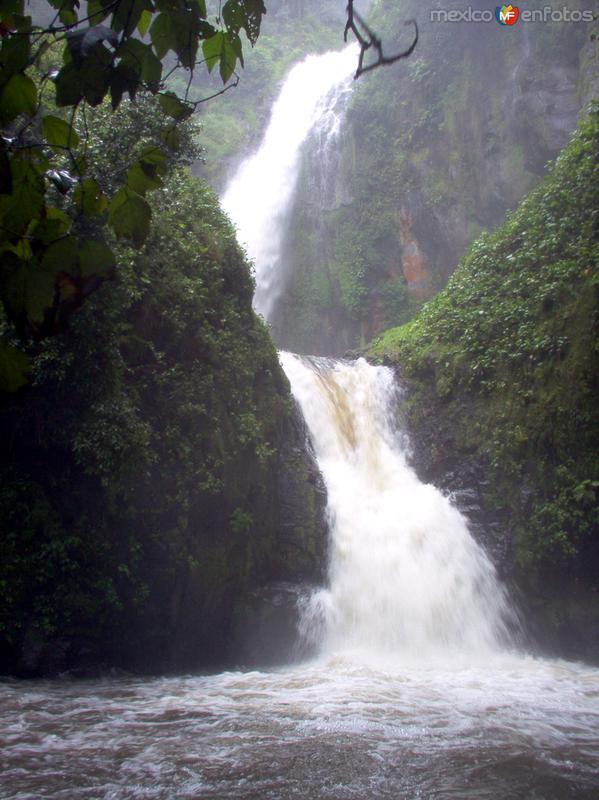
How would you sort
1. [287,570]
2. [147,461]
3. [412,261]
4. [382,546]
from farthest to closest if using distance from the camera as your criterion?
[412,261] < [382,546] < [287,570] < [147,461]

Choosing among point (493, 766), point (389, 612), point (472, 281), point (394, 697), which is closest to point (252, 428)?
point (389, 612)

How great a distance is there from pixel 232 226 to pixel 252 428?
3407 mm

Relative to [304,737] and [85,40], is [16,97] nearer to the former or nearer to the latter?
[85,40]

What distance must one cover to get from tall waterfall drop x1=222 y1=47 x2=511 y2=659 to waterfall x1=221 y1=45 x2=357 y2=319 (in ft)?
26.7

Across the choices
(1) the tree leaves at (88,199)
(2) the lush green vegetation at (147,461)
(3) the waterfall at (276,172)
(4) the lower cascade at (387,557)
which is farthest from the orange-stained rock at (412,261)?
(1) the tree leaves at (88,199)

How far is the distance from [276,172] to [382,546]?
1640 cm

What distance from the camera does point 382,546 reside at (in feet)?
31.8

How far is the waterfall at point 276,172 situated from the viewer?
20.9m

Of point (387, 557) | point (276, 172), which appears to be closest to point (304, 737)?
point (387, 557)

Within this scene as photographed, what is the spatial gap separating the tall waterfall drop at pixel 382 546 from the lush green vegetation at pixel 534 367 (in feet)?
2.47

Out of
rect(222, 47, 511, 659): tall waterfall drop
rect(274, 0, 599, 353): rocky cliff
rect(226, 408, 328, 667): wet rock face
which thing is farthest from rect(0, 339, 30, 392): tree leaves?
rect(274, 0, 599, 353): rocky cliff

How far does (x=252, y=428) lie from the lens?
28.6ft

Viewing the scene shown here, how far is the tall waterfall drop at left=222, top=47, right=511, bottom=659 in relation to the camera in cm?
858

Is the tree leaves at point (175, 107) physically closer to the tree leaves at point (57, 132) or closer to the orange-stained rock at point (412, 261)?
the tree leaves at point (57, 132)
